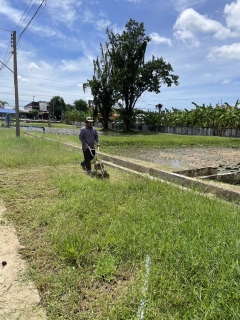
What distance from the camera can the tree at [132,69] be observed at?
2644 centimetres

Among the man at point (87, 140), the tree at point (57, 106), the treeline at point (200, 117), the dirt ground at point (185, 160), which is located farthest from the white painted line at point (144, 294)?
the tree at point (57, 106)

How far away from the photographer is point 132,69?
86.8 feet

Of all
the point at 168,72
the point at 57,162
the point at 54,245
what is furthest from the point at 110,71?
the point at 54,245

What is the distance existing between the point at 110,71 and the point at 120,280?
91.6 ft

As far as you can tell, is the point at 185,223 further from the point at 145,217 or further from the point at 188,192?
the point at 188,192

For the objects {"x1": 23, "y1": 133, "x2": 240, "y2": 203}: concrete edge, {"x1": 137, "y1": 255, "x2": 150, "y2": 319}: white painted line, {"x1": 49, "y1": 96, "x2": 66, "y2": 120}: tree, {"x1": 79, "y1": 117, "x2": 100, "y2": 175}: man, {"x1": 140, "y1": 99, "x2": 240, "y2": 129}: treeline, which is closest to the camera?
{"x1": 137, "y1": 255, "x2": 150, "y2": 319}: white painted line

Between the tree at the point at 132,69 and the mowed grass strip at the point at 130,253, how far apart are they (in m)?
24.1

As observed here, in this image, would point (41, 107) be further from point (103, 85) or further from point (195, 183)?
point (195, 183)

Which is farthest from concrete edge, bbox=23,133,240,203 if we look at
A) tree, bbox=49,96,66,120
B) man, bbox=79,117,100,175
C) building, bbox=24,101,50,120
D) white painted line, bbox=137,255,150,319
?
building, bbox=24,101,50,120

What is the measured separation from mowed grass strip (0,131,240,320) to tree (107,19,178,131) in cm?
2414

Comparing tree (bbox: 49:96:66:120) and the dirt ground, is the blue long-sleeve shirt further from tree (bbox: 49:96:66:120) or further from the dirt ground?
tree (bbox: 49:96:66:120)

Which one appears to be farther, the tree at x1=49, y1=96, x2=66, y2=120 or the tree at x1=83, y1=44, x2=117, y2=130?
the tree at x1=49, y1=96, x2=66, y2=120

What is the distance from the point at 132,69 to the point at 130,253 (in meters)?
26.1

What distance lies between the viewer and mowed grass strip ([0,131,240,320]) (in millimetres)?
1897
